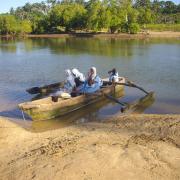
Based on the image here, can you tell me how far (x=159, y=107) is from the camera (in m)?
17.9

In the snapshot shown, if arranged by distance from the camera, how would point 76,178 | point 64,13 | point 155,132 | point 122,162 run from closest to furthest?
point 76,178 → point 122,162 → point 155,132 → point 64,13

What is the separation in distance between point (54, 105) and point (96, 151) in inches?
221

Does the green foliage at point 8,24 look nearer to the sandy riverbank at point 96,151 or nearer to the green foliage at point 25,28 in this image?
the green foliage at point 25,28

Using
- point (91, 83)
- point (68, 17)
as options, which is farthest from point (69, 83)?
point (68, 17)

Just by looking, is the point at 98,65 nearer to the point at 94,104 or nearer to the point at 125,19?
the point at 94,104

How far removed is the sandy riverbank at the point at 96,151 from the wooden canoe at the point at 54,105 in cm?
96

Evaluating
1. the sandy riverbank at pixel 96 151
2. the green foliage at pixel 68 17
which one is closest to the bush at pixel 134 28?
the green foliage at pixel 68 17

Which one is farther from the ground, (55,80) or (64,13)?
(64,13)

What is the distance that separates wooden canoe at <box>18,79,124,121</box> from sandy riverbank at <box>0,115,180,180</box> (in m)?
0.96

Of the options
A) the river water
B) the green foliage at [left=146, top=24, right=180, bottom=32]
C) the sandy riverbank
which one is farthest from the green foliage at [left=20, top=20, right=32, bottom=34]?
the sandy riverbank

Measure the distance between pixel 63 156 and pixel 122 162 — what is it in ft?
5.16

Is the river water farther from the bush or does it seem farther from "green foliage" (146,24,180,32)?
"green foliage" (146,24,180,32)

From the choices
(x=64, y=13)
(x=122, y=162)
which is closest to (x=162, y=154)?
(x=122, y=162)

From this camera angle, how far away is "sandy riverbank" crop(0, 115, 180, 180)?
369 inches
